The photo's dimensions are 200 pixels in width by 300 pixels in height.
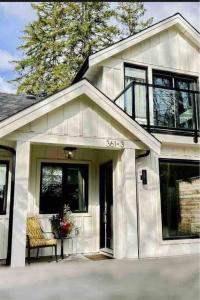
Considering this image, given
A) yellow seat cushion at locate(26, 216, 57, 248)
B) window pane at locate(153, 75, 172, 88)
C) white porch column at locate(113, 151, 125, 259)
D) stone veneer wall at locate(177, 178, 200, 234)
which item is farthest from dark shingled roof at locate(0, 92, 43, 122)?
stone veneer wall at locate(177, 178, 200, 234)

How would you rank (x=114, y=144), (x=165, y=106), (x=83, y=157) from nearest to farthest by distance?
1. (x=114, y=144)
2. (x=83, y=157)
3. (x=165, y=106)

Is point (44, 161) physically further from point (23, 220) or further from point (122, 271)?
point (122, 271)

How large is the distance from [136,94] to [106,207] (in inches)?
125

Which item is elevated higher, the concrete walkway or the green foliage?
the green foliage

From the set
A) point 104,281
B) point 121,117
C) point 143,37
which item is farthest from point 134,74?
point 104,281

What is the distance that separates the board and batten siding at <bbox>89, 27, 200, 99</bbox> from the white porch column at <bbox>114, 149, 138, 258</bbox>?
2170 millimetres

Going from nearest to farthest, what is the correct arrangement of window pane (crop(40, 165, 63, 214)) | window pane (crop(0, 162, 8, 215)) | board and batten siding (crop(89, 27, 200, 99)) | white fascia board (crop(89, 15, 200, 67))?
window pane (crop(0, 162, 8, 215)) → window pane (crop(40, 165, 63, 214)) → white fascia board (crop(89, 15, 200, 67)) → board and batten siding (crop(89, 27, 200, 99))

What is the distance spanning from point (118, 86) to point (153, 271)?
4.85 m

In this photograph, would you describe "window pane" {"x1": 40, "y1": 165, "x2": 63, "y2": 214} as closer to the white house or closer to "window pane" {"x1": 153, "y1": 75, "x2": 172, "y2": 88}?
the white house

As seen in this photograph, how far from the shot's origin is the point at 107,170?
7.56 metres

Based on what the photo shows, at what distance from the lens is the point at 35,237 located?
6426 mm

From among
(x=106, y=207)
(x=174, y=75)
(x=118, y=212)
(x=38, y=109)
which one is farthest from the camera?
(x=174, y=75)

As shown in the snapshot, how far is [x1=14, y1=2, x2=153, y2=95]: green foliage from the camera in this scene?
18938 millimetres

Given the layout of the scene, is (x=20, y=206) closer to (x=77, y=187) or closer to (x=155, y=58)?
(x=77, y=187)
